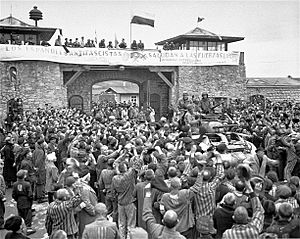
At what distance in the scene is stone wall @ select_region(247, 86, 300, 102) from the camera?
101ft

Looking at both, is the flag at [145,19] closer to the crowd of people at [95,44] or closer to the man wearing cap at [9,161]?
the crowd of people at [95,44]

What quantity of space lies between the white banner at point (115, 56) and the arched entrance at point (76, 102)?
11.7 ft

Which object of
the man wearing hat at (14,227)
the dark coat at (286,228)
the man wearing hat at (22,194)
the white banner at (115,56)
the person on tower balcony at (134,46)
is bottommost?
the man wearing hat at (22,194)

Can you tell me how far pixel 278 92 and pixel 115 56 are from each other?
49.6 feet

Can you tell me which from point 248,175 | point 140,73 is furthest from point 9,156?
point 140,73

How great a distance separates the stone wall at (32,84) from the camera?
22047 mm

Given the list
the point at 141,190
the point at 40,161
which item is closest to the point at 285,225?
the point at 141,190

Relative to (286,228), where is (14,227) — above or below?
below

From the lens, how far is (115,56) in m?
23.9

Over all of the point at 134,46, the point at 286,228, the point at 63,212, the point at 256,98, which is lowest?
the point at 63,212

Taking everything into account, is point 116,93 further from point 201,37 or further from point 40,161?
point 40,161

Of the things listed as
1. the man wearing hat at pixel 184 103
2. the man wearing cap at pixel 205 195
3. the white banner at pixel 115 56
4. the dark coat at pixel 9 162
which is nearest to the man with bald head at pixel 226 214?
the man wearing cap at pixel 205 195

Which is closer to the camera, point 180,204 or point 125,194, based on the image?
point 180,204

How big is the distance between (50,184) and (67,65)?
14843 millimetres
